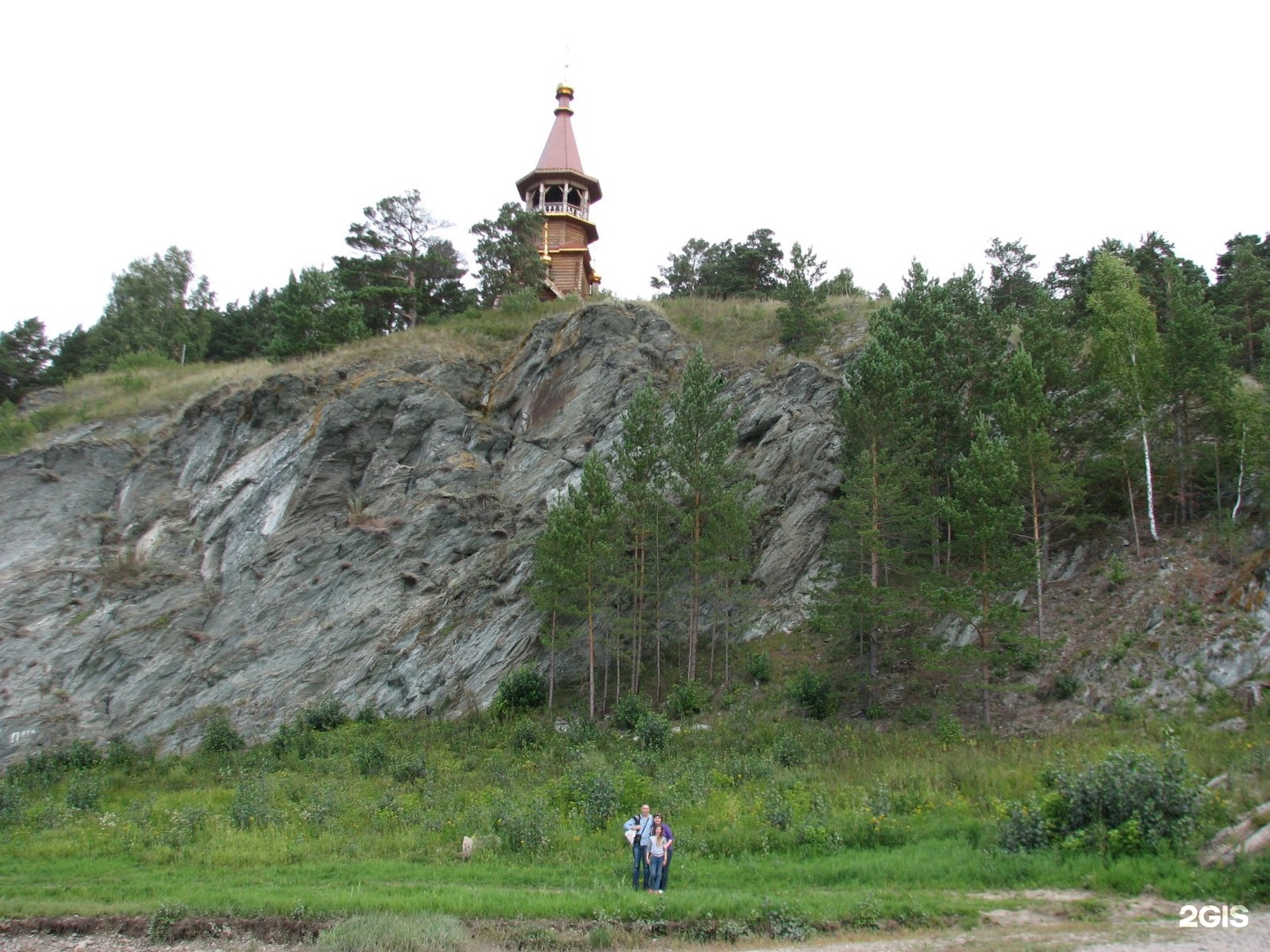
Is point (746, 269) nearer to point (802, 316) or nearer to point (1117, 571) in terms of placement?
point (802, 316)

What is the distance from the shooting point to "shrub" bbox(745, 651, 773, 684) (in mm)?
26297

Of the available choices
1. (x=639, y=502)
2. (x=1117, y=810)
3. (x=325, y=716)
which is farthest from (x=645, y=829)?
(x=325, y=716)

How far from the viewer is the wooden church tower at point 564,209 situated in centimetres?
4919

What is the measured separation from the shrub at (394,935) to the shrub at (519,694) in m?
15.0

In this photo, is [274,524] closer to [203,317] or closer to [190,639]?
[190,639]

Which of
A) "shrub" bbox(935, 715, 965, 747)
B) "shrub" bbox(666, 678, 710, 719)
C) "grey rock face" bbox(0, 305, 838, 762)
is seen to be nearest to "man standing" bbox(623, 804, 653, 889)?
"shrub" bbox(935, 715, 965, 747)

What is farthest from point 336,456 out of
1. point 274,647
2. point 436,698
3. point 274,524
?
point 436,698

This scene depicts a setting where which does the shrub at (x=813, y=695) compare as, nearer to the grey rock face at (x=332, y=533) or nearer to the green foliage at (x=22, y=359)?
the grey rock face at (x=332, y=533)

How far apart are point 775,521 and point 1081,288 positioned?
19.6 meters

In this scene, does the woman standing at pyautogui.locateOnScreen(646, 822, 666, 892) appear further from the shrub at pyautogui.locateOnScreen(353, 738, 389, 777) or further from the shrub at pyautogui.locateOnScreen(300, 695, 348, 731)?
the shrub at pyautogui.locateOnScreen(300, 695, 348, 731)

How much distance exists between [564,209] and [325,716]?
108 ft

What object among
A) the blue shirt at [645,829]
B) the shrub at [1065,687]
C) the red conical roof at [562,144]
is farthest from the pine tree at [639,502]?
the red conical roof at [562,144]

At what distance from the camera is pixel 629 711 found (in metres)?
25.2

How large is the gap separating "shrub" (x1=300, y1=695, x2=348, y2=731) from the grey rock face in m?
0.63
